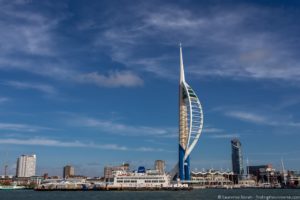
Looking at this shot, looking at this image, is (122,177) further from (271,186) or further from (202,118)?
(271,186)

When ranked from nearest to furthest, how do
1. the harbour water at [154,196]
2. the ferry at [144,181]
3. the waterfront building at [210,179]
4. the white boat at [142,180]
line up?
the harbour water at [154,196] < the ferry at [144,181] < the white boat at [142,180] < the waterfront building at [210,179]

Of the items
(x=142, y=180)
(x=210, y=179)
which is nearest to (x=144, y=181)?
(x=142, y=180)

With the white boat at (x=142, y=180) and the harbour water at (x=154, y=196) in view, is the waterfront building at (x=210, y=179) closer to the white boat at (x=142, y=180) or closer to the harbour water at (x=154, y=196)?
the white boat at (x=142, y=180)

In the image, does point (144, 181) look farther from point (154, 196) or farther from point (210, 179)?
point (210, 179)

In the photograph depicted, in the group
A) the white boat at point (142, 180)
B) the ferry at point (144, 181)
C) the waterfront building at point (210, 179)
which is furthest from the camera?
the waterfront building at point (210, 179)

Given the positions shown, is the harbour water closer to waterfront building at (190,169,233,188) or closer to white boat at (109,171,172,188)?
white boat at (109,171,172,188)

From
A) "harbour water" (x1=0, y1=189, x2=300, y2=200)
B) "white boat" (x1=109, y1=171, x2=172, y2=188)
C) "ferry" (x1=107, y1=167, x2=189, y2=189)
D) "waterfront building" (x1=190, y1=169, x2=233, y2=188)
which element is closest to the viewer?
"harbour water" (x1=0, y1=189, x2=300, y2=200)

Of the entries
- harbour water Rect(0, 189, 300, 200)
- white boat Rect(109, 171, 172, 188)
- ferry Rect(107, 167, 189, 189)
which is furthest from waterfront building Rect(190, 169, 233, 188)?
harbour water Rect(0, 189, 300, 200)

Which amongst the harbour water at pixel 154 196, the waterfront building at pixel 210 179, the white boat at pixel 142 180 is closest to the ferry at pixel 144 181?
the white boat at pixel 142 180

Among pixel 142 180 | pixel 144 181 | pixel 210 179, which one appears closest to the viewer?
pixel 144 181

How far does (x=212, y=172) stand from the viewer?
19988 centimetres

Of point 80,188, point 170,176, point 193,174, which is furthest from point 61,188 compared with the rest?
point 193,174

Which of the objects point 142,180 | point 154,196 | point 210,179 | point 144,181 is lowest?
point 154,196

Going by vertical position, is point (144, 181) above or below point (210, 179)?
below
